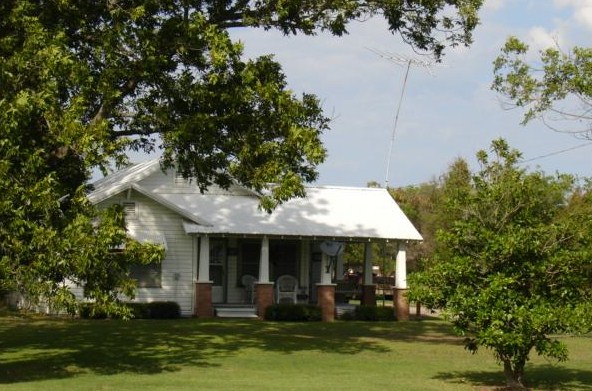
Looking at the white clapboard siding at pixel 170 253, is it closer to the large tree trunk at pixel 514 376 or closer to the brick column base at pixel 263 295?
the brick column base at pixel 263 295

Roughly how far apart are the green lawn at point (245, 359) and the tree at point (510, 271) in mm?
1546

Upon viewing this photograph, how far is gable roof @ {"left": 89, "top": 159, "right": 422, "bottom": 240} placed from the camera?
30.5m

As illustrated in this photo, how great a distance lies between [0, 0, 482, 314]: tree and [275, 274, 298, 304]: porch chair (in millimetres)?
11832

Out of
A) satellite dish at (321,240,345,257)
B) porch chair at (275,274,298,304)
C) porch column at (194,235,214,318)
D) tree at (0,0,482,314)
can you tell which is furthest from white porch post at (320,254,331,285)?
tree at (0,0,482,314)

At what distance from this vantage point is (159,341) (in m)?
22.2

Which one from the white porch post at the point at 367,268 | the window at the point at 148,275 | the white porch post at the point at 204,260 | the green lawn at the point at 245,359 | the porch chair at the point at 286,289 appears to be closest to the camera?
the green lawn at the point at 245,359

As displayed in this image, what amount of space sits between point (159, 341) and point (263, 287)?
8529 millimetres

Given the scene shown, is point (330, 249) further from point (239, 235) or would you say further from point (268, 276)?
point (239, 235)

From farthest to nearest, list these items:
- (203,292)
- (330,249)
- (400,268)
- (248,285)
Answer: (248,285) → (400,268) → (330,249) → (203,292)

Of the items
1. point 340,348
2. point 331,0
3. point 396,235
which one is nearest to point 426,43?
point 331,0

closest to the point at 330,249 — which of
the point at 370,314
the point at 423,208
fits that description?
the point at 370,314

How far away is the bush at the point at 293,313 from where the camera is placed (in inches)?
1173

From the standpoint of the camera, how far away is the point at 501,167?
1493cm

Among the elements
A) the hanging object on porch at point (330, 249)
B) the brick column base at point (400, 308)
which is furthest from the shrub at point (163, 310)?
the brick column base at point (400, 308)
